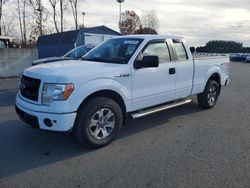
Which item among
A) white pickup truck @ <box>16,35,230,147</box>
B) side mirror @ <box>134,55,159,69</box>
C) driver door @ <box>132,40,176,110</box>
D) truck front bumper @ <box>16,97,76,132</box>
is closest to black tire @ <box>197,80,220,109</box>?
white pickup truck @ <box>16,35,230,147</box>

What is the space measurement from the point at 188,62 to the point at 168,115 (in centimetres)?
140

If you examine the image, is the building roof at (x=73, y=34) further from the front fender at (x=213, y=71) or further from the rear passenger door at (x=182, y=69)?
the rear passenger door at (x=182, y=69)

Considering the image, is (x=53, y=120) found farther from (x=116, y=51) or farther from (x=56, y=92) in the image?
(x=116, y=51)

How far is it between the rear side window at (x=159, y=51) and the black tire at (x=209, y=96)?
1902mm

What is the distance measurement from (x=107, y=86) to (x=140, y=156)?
127cm

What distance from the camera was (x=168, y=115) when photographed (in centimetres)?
659

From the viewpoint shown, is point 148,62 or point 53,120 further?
point 148,62

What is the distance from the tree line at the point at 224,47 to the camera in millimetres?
Answer: 55062

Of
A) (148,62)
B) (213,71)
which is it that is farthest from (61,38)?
(148,62)

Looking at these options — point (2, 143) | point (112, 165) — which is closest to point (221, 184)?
point (112, 165)

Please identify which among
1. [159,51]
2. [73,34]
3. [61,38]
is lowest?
[159,51]

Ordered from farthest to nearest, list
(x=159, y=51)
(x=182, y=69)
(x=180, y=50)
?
(x=180, y=50) → (x=182, y=69) → (x=159, y=51)

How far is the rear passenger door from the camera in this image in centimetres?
587

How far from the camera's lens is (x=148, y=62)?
15.9 feet
